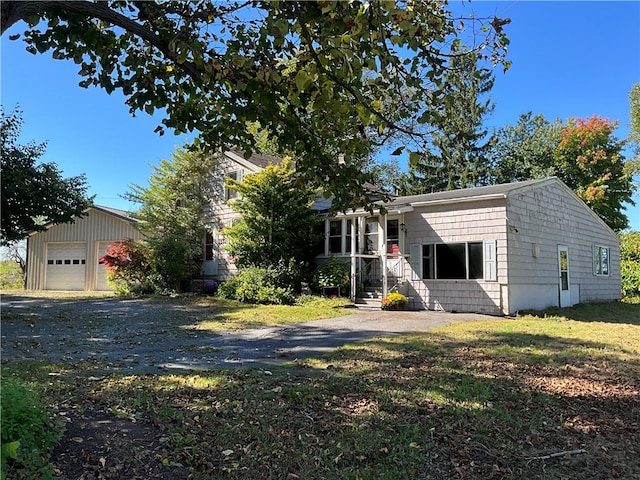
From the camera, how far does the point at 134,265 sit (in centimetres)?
1769

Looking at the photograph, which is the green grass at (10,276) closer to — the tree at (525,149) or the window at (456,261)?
the window at (456,261)

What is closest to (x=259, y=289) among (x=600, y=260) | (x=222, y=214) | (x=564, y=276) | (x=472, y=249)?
(x=222, y=214)

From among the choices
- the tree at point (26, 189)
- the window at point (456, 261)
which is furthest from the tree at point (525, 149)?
the tree at point (26, 189)

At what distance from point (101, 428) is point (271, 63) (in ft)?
10.9

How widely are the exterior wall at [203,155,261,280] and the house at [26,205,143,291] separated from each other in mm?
4225

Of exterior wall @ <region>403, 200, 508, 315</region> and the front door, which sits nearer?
exterior wall @ <region>403, 200, 508, 315</region>

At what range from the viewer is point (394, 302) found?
42.4 ft

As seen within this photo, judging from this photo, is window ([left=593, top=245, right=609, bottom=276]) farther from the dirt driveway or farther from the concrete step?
the concrete step

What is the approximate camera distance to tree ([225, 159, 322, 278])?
15031 mm

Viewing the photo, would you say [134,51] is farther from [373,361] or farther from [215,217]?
[215,217]

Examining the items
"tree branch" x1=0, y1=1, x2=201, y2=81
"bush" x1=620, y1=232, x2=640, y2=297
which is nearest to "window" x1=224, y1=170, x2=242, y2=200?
"tree branch" x1=0, y1=1, x2=201, y2=81

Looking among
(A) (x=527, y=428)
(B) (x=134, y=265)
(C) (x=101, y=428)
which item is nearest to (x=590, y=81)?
(A) (x=527, y=428)

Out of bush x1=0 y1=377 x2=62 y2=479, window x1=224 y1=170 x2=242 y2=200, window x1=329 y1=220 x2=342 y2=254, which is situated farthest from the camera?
window x1=224 y1=170 x2=242 y2=200

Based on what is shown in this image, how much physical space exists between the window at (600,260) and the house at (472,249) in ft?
6.10
